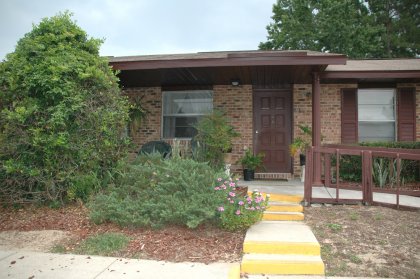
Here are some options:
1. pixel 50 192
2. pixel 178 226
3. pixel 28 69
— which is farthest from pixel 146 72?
pixel 178 226

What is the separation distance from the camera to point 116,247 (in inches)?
167

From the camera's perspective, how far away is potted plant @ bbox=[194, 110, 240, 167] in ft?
25.7

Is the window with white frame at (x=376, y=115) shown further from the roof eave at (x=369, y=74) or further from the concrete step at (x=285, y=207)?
the concrete step at (x=285, y=207)

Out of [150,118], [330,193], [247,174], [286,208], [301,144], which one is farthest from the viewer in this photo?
[150,118]

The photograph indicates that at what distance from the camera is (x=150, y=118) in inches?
381

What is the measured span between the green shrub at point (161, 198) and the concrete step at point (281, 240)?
0.61 meters

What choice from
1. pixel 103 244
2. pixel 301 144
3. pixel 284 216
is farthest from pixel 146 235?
pixel 301 144

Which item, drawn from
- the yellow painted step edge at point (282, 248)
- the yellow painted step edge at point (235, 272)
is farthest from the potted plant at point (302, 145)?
the yellow painted step edge at point (235, 272)

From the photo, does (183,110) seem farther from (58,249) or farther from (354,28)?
(354,28)

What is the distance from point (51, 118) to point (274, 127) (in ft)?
18.3

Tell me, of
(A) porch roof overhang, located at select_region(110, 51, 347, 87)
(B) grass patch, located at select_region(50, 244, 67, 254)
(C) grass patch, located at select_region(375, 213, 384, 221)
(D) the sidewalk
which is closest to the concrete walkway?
(C) grass patch, located at select_region(375, 213, 384, 221)

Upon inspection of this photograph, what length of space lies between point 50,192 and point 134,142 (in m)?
4.22

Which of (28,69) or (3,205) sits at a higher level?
(28,69)

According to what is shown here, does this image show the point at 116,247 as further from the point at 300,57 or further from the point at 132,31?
the point at 132,31
